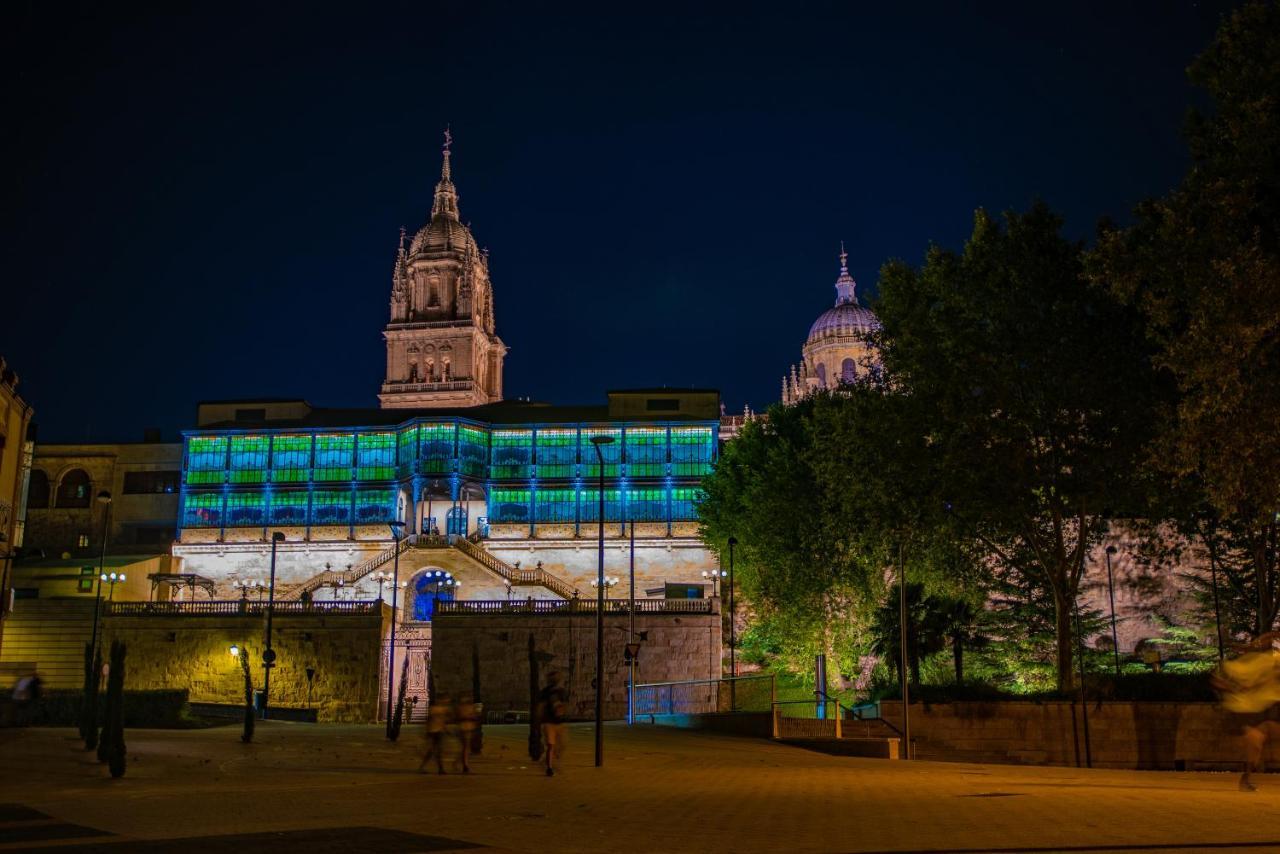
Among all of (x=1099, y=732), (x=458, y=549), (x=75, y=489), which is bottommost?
(x=1099, y=732)

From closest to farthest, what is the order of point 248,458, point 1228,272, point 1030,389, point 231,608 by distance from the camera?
point 1228,272 → point 1030,389 → point 231,608 → point 248,458

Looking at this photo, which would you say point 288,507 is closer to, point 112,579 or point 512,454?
point 112,579

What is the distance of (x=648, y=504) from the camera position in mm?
82750

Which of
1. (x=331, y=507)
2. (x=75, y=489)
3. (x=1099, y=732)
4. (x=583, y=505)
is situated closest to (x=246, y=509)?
(x=331, y=507)

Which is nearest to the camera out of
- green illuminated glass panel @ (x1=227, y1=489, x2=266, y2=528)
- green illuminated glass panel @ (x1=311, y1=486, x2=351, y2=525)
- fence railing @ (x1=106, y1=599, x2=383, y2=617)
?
fence railing @ (x1=106, y1=599, x2=383, y2=617)

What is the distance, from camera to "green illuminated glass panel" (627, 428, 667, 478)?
83.2 m

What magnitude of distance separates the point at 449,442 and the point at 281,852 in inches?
2756

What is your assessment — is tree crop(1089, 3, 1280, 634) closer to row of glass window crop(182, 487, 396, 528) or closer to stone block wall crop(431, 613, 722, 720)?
stone block wall crop(431, 613, 722, 720)

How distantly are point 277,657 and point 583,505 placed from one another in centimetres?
2681

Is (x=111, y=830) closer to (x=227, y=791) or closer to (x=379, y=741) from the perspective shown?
(x=227, y=791)

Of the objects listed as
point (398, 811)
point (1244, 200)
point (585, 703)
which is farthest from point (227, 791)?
point (585, 703)

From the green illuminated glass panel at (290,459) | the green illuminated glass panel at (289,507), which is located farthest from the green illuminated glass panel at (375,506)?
the green illuminated glass panel at (290,459)

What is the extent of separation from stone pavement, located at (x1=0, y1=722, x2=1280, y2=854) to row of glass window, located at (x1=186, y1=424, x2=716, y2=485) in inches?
2143

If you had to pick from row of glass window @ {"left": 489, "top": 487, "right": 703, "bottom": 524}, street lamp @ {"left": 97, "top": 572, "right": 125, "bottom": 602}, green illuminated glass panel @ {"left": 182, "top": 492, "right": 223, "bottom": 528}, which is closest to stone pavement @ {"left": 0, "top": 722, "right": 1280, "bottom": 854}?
street lamp @ {"left": 97, "top": 572, "right": 125, "bottom": 602}
